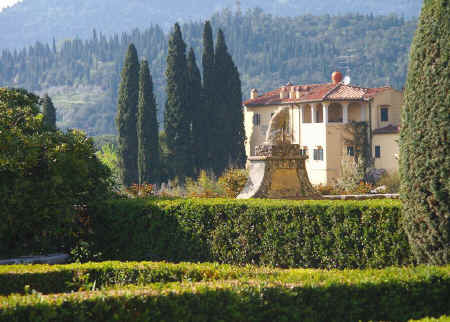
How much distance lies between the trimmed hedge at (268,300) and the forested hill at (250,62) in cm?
13552

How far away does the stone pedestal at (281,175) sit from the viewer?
1467cm

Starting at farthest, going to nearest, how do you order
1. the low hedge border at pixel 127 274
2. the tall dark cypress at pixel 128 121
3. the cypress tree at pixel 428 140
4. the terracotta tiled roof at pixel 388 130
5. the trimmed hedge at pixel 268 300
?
the tall dark cypress at pixel 128 121 → the terracotta tiled roof at pixel 388 130 → the cypress tree at pixel 428 140 → the low hedge border at pixel 127 274 → the trimmed hedge at pixel 268 300

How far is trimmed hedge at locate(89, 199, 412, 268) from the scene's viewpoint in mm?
9117

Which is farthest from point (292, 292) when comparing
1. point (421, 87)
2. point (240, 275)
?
point (421, 87)

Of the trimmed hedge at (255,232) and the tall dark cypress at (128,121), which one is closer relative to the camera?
the trimmed hedge at (255,232)

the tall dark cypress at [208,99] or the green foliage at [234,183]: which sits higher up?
the tall dark cypress at [208,99]

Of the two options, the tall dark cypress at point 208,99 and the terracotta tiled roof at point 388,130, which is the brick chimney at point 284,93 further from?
the terracotta tiled roof at point 388,130

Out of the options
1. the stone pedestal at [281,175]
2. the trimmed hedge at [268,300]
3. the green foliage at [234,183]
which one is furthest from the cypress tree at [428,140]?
the green foliage at [234,183]

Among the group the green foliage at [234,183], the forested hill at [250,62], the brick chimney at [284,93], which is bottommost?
the green foliage at [234,183]

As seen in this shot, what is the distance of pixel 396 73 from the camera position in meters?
147

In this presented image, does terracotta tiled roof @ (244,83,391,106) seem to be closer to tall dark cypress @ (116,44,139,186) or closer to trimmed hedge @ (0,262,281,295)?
tall dark cypress @ (116,44,139,186)

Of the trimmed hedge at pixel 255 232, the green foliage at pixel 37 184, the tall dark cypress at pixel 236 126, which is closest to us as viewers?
the trimmed hedge at pixel 255 232

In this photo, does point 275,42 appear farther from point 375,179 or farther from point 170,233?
point 170,233

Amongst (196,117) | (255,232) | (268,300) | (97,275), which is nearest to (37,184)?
(97,275)
